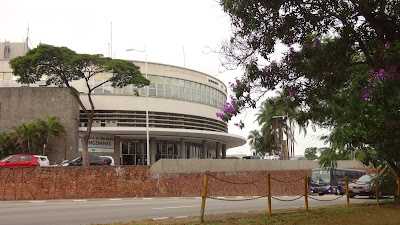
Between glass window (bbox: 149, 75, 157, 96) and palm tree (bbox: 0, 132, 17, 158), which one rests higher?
glass window (bbox: 149, 75, 157, 96)

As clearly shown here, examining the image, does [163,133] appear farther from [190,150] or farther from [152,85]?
[190,150]

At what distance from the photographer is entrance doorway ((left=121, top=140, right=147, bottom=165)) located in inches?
1989

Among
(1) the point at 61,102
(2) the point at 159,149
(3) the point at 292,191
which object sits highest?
(1) the point at 61,102

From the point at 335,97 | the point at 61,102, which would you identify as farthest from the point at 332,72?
the point at 61,102

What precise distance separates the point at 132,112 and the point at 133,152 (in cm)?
516

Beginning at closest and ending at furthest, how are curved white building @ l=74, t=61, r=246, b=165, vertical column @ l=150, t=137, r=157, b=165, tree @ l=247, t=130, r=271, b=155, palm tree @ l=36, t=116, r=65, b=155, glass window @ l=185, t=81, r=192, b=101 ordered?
1. palm tree @ l=36, t=116, r=65, b=155
2. curved white building @ l=74, t=61, r=246, b=165
3. vertical column @ l=150, t=137, r=157, b=165
4. glass window @ l=185, t=81, r=192, b=101
5. tree @ l=247, t=130, r=271, b=155

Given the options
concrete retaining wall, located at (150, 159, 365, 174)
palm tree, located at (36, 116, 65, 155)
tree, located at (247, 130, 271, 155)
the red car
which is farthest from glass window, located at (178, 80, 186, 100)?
tree, located at (247, 130, 271, 155)

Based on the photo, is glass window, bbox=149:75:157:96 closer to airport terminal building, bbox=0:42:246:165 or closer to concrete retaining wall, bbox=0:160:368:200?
airport terminal building, bbox=0:42:246:165

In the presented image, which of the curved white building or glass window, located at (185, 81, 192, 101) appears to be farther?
glass window, located at (185, 81, 192, 101)

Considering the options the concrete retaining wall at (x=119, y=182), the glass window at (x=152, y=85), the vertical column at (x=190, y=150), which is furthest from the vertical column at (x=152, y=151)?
the concrete retaining wall at (x=119, y=182)

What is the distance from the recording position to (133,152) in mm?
51188

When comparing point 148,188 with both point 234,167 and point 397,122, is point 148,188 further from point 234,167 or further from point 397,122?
point 397,122

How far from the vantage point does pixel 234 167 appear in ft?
121

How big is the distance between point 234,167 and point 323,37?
26.0m
